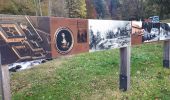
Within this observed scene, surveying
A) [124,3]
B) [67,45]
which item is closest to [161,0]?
[124,3]

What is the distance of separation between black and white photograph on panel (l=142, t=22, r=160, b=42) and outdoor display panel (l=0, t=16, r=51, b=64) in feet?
15.4

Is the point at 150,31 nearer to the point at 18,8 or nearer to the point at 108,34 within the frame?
the point at 108,34

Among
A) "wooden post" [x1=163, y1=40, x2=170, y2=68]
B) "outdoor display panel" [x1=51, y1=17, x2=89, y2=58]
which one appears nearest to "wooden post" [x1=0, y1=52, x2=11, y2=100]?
"outdoor display panel" [x1=51, y1=17, x2=89, y2=58]

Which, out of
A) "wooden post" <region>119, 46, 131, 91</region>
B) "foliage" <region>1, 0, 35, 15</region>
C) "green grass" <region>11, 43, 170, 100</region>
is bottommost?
"green grass" <region>11, 43, 170, 100</region>

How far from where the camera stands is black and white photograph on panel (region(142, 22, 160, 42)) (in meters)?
9.09

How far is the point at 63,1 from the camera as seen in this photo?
4503cm

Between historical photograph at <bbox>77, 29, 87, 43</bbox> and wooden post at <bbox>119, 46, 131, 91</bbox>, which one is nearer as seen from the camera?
historical photograph at <bbox>77, 29, 87, 43</bbox>

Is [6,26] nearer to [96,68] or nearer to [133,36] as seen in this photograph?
[133,36]

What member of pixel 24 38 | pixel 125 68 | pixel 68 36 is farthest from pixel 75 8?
pixel 24 38

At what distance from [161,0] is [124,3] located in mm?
18697

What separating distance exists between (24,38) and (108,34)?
2777 millimetres

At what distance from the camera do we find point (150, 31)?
9.55 metres

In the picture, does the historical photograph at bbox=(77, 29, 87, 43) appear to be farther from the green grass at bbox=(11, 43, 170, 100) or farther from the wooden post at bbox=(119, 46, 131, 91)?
the green grass at bbox=(11, 43, 170, 100)

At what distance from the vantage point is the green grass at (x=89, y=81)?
7.98 metres
